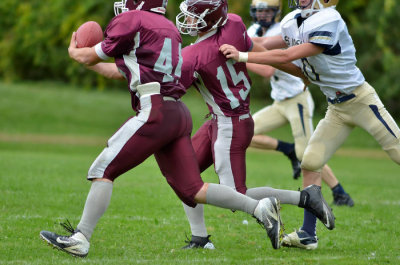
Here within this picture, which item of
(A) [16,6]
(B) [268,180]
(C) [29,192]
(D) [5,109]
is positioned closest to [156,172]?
(B) [268,180]

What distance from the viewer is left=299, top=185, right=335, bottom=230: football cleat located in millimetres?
5105

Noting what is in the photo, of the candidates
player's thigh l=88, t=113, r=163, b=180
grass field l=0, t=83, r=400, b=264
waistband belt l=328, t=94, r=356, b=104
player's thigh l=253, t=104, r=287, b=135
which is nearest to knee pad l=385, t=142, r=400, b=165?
waistband belt l=328, t=94, r=356, b=104

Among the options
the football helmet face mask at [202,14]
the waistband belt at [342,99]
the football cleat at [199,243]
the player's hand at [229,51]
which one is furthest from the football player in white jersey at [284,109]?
the football cleat at [199,243]

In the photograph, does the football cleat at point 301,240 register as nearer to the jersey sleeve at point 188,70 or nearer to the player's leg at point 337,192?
the jersey sleeve at point 188,70

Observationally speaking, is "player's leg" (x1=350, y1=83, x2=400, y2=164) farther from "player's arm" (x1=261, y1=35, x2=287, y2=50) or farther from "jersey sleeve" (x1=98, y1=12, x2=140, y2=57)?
"jersey sleeve" (x1=98, y1=12, x2=140, y2=57)

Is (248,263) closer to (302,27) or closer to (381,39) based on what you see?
(302,27)

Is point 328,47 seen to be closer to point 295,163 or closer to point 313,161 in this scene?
point 313,161

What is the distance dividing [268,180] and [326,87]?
16.5 feet

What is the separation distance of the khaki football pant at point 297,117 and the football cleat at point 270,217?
311 centimetres

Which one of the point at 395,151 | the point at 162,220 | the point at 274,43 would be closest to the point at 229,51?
the point at 274,43

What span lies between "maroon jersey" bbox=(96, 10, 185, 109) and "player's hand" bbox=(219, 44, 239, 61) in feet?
1.41

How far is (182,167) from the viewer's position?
4.86 meters

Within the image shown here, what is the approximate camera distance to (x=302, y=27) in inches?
209

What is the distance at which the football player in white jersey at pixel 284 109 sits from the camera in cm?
788
